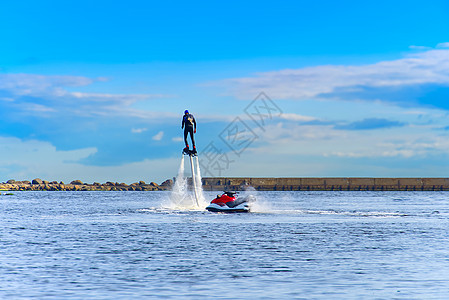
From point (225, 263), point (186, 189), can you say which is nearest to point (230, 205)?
point (186, 189)

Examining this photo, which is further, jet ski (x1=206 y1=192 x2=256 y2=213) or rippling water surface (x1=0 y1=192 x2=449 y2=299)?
jet ski (x1=206 y1=192 x2=256 y2=213)

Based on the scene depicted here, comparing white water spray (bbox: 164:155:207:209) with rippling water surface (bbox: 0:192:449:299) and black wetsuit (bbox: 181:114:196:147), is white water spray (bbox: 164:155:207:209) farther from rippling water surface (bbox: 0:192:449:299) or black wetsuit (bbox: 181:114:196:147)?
rippling water surface (bbox: 0:192:449:299)

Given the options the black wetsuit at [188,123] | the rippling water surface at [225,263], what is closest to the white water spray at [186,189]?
the black wetsuit at [188,123]

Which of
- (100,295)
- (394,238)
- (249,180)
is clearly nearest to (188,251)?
(100,295)

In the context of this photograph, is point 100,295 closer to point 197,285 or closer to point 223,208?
point 197,285

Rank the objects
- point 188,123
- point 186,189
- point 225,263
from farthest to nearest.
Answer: point 186,189 < point 188,123 < point 225,263

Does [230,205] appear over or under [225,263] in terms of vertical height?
over

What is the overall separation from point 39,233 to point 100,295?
74.3ft

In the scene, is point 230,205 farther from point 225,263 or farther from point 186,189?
point 225,263

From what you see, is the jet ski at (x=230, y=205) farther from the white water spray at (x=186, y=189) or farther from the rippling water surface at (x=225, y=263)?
the rippling water surface at (x=225, y=263)

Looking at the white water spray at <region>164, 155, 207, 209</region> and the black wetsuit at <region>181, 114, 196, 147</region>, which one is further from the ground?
the black wetsuit at <region>181, 114, 196, 147</region>

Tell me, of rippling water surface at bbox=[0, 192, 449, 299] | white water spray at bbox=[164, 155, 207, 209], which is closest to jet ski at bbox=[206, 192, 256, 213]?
white water spray at bbox=[164, 155, 207, 209]

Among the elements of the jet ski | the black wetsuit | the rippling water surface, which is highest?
the black wetsuit

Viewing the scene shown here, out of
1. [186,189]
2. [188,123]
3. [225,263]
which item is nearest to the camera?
[225,263]
